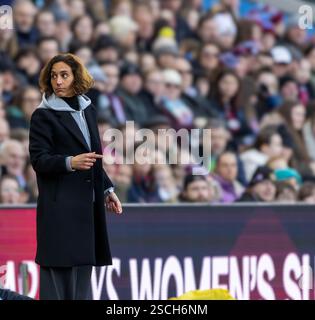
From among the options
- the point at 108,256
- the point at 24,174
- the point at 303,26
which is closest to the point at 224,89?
the point at 303,26

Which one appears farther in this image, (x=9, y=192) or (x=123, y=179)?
(x=123, y=179)

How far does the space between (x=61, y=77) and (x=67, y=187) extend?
602 millimetres

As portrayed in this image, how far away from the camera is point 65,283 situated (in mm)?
7496

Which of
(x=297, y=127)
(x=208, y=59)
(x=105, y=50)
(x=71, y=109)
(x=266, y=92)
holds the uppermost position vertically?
(x=208, y=59)

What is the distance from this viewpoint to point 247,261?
9914 millimetres

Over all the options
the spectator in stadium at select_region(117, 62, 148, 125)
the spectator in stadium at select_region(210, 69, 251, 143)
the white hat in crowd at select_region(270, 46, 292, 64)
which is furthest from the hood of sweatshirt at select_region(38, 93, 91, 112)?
the white hat in crowd at select_region(270, 46, 292, 64)

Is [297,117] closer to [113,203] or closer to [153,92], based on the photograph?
[153,92]

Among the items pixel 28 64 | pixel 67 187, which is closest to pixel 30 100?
pixel 28 64

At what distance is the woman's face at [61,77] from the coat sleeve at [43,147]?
15 centimetres

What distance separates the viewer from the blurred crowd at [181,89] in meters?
11.9

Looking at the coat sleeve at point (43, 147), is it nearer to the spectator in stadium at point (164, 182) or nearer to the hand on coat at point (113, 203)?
the hand on coat at point (113, 203)

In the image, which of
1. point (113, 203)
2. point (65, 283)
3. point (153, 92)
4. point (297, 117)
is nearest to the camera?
point (65, 283)

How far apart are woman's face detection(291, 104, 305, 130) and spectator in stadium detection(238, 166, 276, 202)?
267 cm

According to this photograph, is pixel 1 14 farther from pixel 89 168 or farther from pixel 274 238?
pixel 89 168
